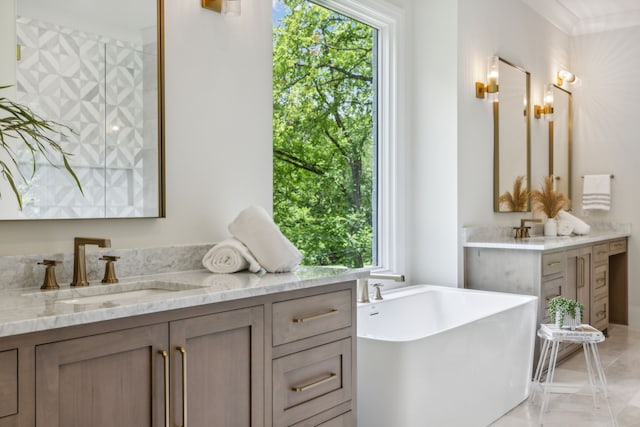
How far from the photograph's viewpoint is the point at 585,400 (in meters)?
3.22

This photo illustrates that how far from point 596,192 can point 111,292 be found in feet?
15.9

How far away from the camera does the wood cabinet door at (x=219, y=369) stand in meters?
1.55

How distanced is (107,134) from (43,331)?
3.13 feet

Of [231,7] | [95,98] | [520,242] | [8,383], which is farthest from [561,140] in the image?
[8,383]

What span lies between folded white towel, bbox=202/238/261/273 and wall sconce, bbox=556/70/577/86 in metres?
4.14

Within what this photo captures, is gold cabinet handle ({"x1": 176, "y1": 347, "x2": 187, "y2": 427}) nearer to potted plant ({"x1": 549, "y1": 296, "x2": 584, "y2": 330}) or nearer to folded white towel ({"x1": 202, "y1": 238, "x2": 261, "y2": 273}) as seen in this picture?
folded white towel ({"x1": 202, "y1": 238, "x2": 261, "y2": 273})

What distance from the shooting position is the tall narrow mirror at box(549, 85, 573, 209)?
5.23 metres

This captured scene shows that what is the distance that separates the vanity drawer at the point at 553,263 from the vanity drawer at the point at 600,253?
734mm

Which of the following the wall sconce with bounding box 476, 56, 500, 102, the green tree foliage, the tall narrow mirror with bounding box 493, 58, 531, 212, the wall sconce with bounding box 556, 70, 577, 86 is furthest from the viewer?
the wall sconce with bounding box 556, 70, 577, 86

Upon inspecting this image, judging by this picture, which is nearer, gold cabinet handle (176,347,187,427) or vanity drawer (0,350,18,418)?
vanity drawer (0,350,18,418)

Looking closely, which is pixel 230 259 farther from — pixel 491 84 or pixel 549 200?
pixel 549 200

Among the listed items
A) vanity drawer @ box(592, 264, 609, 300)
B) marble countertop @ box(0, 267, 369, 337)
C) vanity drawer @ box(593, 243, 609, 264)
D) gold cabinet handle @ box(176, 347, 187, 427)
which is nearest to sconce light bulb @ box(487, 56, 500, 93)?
vanity drawer @ box(593, 243, 609, 264)

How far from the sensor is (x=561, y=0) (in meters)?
4.98

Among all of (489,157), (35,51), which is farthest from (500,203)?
(35,51)
